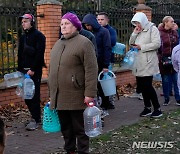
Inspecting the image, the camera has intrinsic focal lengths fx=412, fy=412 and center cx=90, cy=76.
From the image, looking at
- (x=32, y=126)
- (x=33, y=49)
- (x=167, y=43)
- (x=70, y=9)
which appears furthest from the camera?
(x=70, y=9)

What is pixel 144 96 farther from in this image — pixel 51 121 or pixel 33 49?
pixel 51 121

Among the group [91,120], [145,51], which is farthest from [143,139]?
[145,51]

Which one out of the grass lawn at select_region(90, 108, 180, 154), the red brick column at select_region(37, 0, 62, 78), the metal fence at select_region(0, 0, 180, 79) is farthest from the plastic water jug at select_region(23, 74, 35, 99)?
the red brick column at select_region(37, 0, 62, 78)

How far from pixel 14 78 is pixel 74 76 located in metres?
2.87

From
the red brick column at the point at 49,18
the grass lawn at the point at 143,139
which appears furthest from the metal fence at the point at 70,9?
the grass lawn at the point at 143,139

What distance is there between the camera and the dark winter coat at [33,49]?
7062 mm

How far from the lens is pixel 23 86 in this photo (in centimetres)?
727

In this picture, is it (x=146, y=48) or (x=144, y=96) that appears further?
(x=144, y=96)

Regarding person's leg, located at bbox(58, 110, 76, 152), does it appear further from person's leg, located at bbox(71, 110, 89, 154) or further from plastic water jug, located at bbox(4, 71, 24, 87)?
plastic water jug, located at bbox(4, 71, 24, 87)

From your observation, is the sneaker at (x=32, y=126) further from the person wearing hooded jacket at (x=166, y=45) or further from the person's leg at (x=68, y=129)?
the person wearing hooded jacket at (x=166, y=45)

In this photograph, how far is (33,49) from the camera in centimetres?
706

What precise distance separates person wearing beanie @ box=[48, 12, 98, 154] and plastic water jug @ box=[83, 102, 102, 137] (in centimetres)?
6

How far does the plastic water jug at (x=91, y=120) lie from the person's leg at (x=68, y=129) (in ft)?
0.78

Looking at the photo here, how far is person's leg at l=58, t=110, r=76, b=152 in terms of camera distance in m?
5.50
